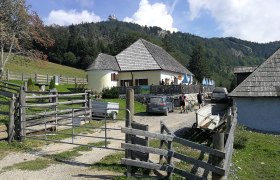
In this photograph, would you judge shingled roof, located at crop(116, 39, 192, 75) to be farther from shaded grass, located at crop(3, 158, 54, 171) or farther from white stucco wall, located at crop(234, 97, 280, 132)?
shaded grass, located at crop(3, 158, 54, 171)

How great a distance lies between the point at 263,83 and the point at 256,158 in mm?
10919

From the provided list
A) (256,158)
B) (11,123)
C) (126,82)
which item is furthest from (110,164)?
(126,82)

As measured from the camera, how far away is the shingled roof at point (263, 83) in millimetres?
24875

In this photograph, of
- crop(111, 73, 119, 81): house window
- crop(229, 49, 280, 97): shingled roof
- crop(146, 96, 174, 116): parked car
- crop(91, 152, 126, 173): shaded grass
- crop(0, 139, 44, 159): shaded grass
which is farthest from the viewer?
crop(111, 73, 119, 81): house window

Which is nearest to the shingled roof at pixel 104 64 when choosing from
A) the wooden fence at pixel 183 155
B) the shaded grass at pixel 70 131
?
the shaded grass at pixel 70 131

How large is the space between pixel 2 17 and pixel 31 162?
21.5m

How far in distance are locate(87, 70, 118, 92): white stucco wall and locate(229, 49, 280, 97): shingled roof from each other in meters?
21.5

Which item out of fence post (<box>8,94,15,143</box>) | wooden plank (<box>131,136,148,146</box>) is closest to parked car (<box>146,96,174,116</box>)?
fence post (<box>8,94,15,143</box>)

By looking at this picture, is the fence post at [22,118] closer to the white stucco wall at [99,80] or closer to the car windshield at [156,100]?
the car windshield at [156,100]

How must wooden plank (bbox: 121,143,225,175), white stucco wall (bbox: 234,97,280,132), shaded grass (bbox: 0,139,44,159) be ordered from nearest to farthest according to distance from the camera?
wooden plank (bbox: 121,143,225,175) → shaded grass (bbox: 0,139,44,159) → white stucco wall (bbox: 234,97,280,132)

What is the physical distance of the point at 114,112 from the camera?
24031 millimetres

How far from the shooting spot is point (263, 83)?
25.6 m

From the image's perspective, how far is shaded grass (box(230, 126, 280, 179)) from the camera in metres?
13.0

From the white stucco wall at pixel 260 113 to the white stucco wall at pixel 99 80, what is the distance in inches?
850
